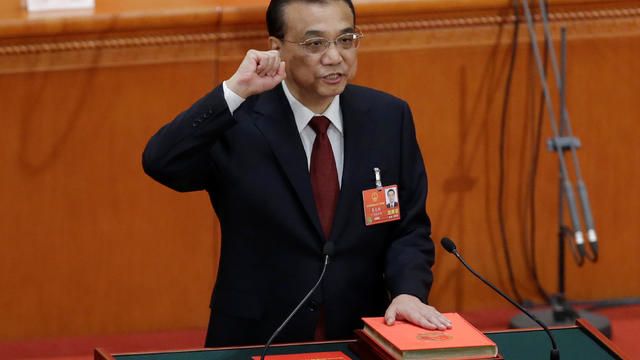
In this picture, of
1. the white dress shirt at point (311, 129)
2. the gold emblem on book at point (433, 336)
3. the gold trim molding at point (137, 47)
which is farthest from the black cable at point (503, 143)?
the gold emblem on book at point (433, 336)

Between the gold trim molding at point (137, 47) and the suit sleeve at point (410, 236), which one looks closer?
the suit sleeve at point (410, 236)

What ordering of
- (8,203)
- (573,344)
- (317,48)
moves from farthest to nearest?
1. (8,203)
2. (317,48)
3. (573,344)

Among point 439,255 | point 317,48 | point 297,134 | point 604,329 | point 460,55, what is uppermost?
point 460,55

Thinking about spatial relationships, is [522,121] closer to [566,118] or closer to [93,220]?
[566,118]

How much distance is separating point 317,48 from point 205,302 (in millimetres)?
1825

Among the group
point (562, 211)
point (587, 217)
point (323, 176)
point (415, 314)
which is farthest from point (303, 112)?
point (562, 211)

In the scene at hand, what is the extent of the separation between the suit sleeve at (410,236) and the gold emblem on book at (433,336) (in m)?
0.26

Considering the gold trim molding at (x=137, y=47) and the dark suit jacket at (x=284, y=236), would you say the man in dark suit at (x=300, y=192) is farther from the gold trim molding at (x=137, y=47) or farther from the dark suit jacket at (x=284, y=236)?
the gold trim molding at (x=137, y=47)

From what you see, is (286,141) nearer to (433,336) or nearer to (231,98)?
(231,98)

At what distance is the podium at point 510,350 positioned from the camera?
2010 mm

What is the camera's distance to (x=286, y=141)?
2.30 meters

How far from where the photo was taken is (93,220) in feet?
12.4

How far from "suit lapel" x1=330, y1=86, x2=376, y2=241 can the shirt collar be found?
0.06 ft

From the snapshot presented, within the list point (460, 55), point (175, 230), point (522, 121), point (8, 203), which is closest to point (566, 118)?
point (522, 121)
